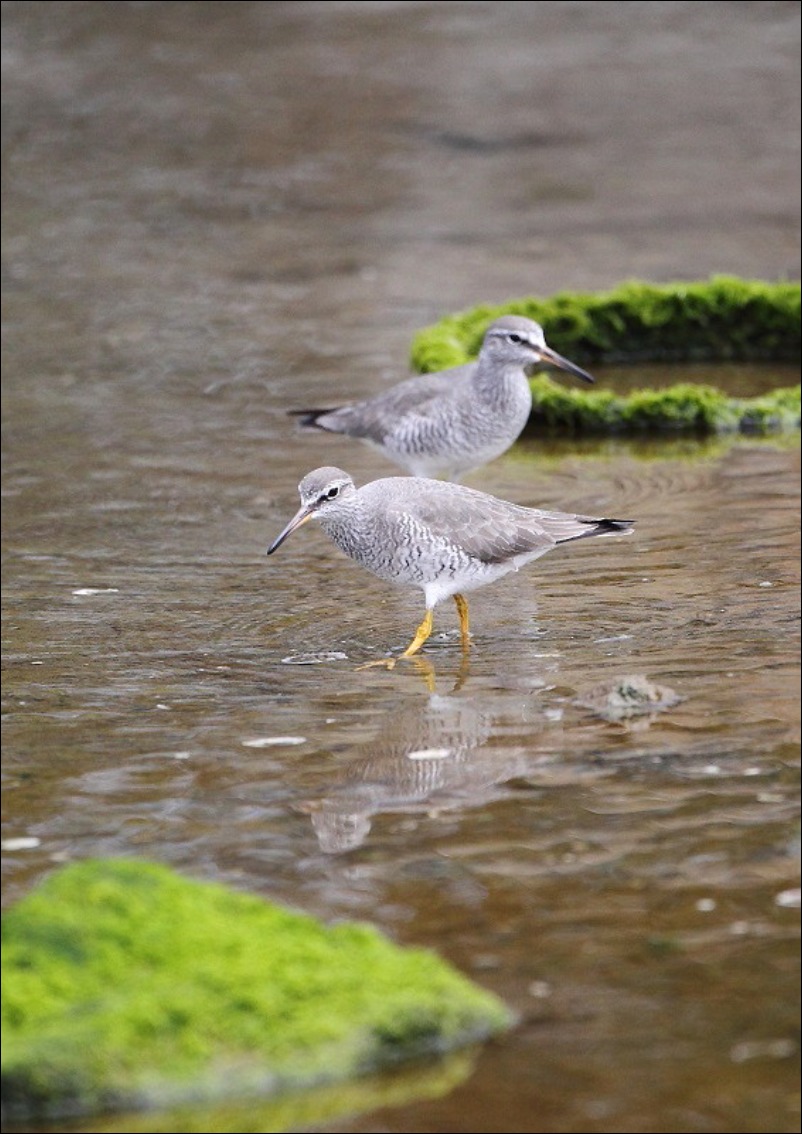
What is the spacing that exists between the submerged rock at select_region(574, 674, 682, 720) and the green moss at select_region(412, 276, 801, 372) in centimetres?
558

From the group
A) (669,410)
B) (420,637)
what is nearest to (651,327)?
(669,410)

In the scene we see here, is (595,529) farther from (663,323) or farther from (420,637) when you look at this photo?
(663,323)

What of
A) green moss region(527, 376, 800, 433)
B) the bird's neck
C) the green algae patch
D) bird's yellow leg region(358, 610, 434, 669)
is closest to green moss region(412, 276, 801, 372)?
green moss region(527, 376, 800, 433)

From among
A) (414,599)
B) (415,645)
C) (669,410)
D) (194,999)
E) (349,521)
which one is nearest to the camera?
(194,999)

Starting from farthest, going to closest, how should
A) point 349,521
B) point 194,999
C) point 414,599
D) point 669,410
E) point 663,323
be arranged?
point 663,323 < point 669,410 < point 414,599 < point 349,521 < point 194,999

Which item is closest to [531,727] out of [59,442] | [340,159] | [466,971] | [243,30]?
[466,971]

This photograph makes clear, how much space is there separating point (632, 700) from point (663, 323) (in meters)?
6.42

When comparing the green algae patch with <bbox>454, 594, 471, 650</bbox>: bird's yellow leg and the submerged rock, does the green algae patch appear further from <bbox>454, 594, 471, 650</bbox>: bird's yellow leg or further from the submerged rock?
<bbox>454, 594, 471, 650</bbox>: bird's yellow leg

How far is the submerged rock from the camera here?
21.4ft

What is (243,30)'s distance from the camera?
2228 cm

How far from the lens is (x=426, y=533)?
754cm

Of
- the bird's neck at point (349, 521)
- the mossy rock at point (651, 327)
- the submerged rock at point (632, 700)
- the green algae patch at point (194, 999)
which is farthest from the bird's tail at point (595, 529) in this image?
the mossy rock at point (651, 327)

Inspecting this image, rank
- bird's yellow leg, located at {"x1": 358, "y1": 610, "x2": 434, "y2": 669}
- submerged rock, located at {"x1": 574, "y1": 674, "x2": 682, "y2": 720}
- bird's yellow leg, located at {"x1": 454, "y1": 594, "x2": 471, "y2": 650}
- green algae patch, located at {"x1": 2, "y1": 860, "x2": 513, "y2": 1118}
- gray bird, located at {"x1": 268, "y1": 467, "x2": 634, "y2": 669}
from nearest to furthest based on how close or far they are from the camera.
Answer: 1. green algae patch, located at {"x1": 2, "y1": 860, "x2": 513, "y2": 1118}
2. submerged rock, located at {"x1": 574, "y1": 674, "x2": 682, "y2": 720}
3. bird's yellow leg, located at {"x1": 358, "y1": 610, "x2": 434, "y2": 669}
4. gray bird, located at {"x1": 268, "y1": 467, "x2": 634, "y2": 669}
5. bird's yellow leg, located at {"x1": 454, "y1": 594, "x2": 471, "y2": 650}

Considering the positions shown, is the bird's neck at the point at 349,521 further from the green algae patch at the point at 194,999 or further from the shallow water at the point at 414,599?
the green algae patch at the point at 194,999
